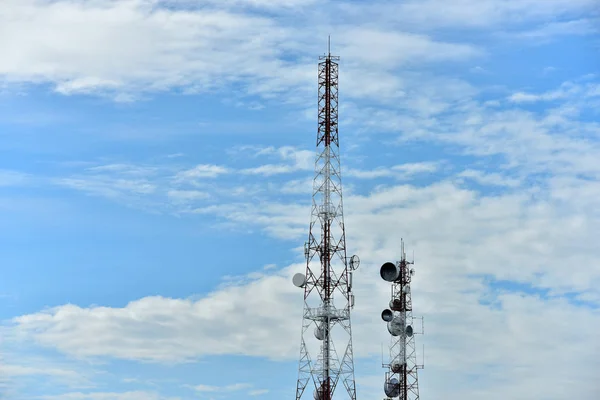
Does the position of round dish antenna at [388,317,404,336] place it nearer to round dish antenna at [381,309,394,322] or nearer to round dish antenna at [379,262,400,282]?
round dish antenna at [381,309,394,322]

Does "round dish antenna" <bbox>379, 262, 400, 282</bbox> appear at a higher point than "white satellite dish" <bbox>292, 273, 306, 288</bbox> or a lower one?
higher

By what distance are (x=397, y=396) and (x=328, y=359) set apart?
10.7m

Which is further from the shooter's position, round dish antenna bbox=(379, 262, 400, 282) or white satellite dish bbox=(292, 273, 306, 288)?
round dish antenna bbox=(379, 262, 400, 282)

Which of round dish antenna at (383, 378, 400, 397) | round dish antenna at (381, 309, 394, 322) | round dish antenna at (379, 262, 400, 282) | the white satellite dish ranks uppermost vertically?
round dish antenna at (379, 262, 400, 282)

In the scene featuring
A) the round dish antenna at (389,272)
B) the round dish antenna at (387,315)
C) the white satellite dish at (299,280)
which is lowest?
the white satellite dish at (299,280)

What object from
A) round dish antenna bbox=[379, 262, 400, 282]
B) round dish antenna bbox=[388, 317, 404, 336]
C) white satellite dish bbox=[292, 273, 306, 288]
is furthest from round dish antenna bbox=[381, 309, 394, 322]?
white satellite dish bbox=[292, 273, 306, 288]

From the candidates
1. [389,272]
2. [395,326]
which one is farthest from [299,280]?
[395,326]

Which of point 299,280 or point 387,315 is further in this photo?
point 387,315

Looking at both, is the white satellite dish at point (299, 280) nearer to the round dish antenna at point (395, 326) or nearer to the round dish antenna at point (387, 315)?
the round dish antenna at point (387, 315)

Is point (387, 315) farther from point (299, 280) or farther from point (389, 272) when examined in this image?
point (299, 280)

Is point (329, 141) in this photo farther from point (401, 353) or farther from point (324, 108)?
point (401, 353)

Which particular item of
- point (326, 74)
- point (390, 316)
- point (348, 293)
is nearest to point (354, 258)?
point (348, 293)

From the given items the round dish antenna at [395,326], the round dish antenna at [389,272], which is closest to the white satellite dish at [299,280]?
the round dish antenna at [389,272]

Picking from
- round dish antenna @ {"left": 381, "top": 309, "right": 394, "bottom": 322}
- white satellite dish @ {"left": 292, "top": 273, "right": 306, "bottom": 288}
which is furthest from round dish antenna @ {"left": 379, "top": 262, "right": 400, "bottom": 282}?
white satellite dish @ {"left": 292, "top": 273, "right": 306, "bottom": 288}
